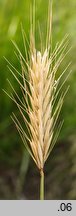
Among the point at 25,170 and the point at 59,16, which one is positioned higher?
the point at 59,16

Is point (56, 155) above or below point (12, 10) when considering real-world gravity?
below

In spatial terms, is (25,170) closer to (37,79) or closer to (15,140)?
(15,140)

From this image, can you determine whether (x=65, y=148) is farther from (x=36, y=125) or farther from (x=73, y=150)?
(x=36, y=125)

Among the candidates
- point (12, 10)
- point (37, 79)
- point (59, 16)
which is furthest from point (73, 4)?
point (37, 79)

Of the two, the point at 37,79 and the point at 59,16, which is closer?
the point at 37,79

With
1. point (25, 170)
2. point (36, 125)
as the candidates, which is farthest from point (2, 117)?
point (36, 125)
